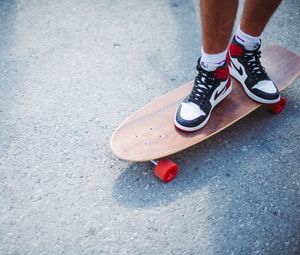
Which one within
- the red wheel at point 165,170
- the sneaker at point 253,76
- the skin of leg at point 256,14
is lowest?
the red wheel at point 165,170

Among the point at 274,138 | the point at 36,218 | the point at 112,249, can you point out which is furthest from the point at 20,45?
the point at 274,138

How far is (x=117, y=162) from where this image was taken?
153cm

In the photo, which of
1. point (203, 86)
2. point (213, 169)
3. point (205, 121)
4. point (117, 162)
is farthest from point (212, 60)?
point (117, 162)

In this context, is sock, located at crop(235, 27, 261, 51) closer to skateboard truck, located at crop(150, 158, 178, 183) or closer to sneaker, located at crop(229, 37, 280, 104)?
sneaker, located at crop(229, 37, 280, 104)

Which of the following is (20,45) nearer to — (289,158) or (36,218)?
(36,218)

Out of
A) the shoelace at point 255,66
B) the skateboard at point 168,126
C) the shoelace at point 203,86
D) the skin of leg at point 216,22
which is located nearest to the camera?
the skin of leg at point 216,22

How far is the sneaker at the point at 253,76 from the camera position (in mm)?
1605

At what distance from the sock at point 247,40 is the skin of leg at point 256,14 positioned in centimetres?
2

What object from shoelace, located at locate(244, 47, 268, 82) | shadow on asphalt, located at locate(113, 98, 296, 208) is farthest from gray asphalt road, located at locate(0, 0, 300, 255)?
shoelace, located at locate(244, 47, 268, 82)

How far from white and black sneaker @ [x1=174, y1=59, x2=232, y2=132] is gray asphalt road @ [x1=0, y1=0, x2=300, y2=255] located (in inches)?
6.8

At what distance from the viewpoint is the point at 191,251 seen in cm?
122

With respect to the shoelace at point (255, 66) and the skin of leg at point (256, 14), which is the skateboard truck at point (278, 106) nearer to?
the shoelace at point (255, 66)

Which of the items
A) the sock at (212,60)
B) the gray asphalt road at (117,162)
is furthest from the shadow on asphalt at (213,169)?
the sock at (212,60)

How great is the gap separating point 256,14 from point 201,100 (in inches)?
19.2
